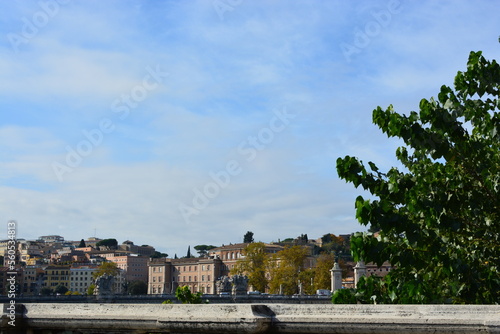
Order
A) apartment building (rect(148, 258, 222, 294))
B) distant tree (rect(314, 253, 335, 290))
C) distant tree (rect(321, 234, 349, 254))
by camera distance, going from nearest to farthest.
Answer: distant tree (rect(314, 253, 335, 290)) → apartment building (rect(148, 258, 222, 294)) → distant tree (rect(321, 234, 349, 254))

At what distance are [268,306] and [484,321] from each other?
138 centimetres

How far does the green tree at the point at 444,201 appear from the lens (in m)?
6.29

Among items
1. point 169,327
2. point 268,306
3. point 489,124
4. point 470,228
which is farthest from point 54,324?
point 489,124

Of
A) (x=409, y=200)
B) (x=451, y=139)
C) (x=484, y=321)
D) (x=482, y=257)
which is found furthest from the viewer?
(x=482, y=257)

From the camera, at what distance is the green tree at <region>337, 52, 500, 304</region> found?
20.6 ft

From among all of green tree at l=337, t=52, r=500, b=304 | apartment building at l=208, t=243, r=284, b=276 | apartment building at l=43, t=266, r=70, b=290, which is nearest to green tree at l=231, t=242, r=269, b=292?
apartment building at l=208, t=243, r=284, b=276

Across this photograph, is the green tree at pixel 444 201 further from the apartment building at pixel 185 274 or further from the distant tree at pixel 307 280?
the apartment building at pixel 185 274

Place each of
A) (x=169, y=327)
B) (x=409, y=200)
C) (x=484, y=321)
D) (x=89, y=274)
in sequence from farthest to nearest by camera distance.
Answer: (x=89, y=274), (x=409, y=200), (x=169, y=327), (x=484, y=321)

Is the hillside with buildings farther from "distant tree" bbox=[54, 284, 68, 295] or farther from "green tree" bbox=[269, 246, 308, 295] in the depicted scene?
"green tree" bbox=[269, 246, 308, 295]

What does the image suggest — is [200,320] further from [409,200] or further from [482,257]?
[482,257]

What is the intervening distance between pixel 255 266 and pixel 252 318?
100053 millimetres

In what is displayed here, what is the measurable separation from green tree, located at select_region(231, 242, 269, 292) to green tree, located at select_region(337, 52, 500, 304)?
92790 mm

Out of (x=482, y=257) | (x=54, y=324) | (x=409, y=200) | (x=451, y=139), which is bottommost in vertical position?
(x=54, y=324)

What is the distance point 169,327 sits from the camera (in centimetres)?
427
